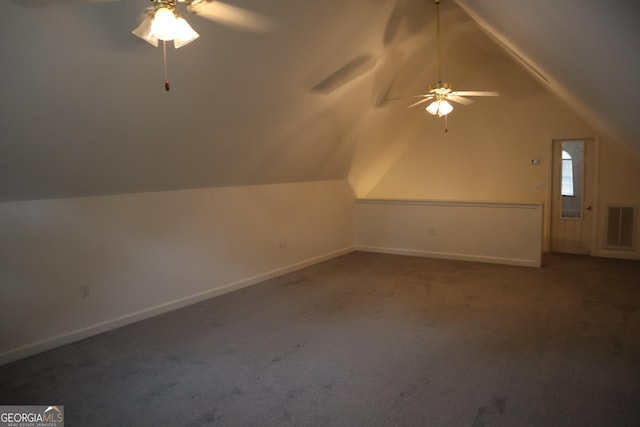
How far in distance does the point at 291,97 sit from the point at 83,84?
217cm

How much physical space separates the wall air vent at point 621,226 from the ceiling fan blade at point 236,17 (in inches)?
246

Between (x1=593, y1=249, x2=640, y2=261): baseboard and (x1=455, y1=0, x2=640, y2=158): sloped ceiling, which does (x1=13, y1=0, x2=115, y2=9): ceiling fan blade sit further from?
(x1=593, y1=249, x2=640, y2=261): baseboard

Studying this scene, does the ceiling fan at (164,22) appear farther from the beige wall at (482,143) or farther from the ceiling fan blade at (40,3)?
the beige wall at (482,143)

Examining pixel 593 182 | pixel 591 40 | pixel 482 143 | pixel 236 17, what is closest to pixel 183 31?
pixel 236 17

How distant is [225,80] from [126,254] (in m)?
1.96

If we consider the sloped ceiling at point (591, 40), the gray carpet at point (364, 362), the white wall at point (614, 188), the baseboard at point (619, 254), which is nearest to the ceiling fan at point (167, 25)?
the sloped ceiling at point (591, 40)

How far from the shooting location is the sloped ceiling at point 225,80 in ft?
8.04

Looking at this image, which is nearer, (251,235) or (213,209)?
(213,209)

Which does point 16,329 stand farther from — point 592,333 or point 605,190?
point 605,190

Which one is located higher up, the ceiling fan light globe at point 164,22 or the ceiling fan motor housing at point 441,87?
the ceiling fan motor housing at point 441,87

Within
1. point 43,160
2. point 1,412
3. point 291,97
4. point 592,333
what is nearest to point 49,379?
point 1,412

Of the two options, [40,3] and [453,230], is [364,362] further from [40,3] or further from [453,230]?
[453,230]

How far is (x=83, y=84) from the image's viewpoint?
2986mm
